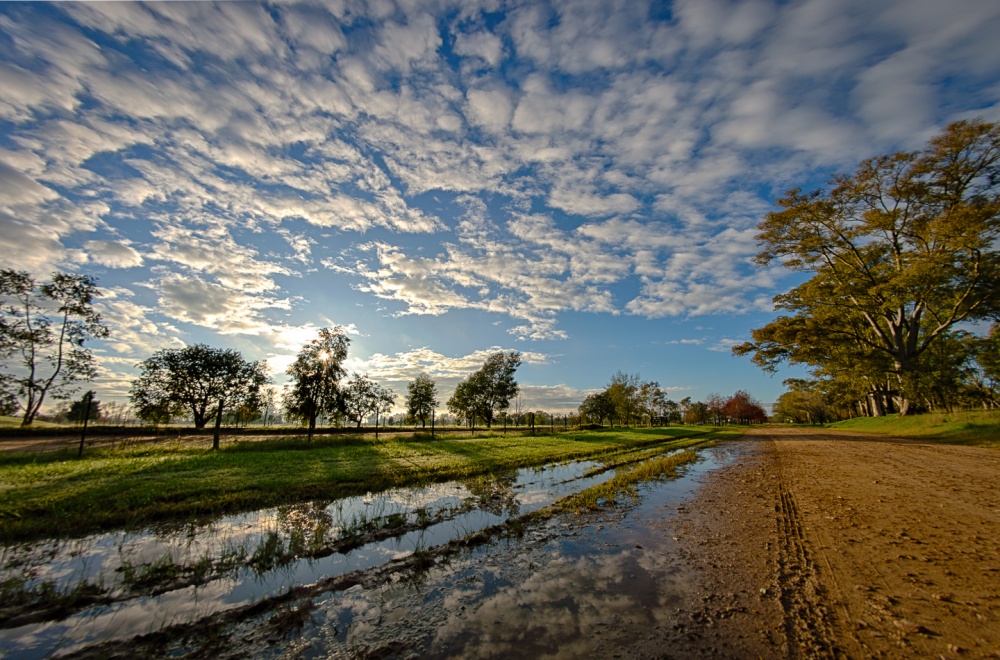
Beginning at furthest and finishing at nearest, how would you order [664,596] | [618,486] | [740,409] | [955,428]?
[740,409] < [955,428] < [618,486] < [664,596]

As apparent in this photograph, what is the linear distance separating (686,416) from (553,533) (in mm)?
126994

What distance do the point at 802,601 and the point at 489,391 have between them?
63869 mm

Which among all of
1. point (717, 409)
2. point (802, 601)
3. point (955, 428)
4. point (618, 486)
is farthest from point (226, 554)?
point (717, 409)

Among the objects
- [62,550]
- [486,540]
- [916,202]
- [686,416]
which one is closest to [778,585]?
[486,540]

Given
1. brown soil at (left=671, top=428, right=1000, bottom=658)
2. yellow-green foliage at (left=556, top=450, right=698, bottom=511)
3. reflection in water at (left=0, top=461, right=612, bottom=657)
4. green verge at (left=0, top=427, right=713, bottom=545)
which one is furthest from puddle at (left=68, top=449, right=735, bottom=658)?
green verge at (left=0, top=427, right=713, bottom=545)

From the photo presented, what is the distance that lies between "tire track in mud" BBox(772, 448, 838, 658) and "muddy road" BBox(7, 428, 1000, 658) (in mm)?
25

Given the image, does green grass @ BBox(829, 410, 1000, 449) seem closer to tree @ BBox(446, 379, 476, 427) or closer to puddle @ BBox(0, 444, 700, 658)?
puddle @ BBox(0, 444, 700, 658)

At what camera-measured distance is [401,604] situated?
5191mm

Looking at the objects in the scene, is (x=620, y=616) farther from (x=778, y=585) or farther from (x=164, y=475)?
(x=164, y=475)

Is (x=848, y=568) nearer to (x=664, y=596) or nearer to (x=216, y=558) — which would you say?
(x=664, y=596)

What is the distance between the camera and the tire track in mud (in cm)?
409

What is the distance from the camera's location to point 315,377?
36438 millimetres

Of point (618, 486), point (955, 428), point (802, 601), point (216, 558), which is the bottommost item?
point (618, 486)

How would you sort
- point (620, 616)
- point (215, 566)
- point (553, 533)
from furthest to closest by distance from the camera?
point (553, 533)
point (215, 566)
point (620, 616)
